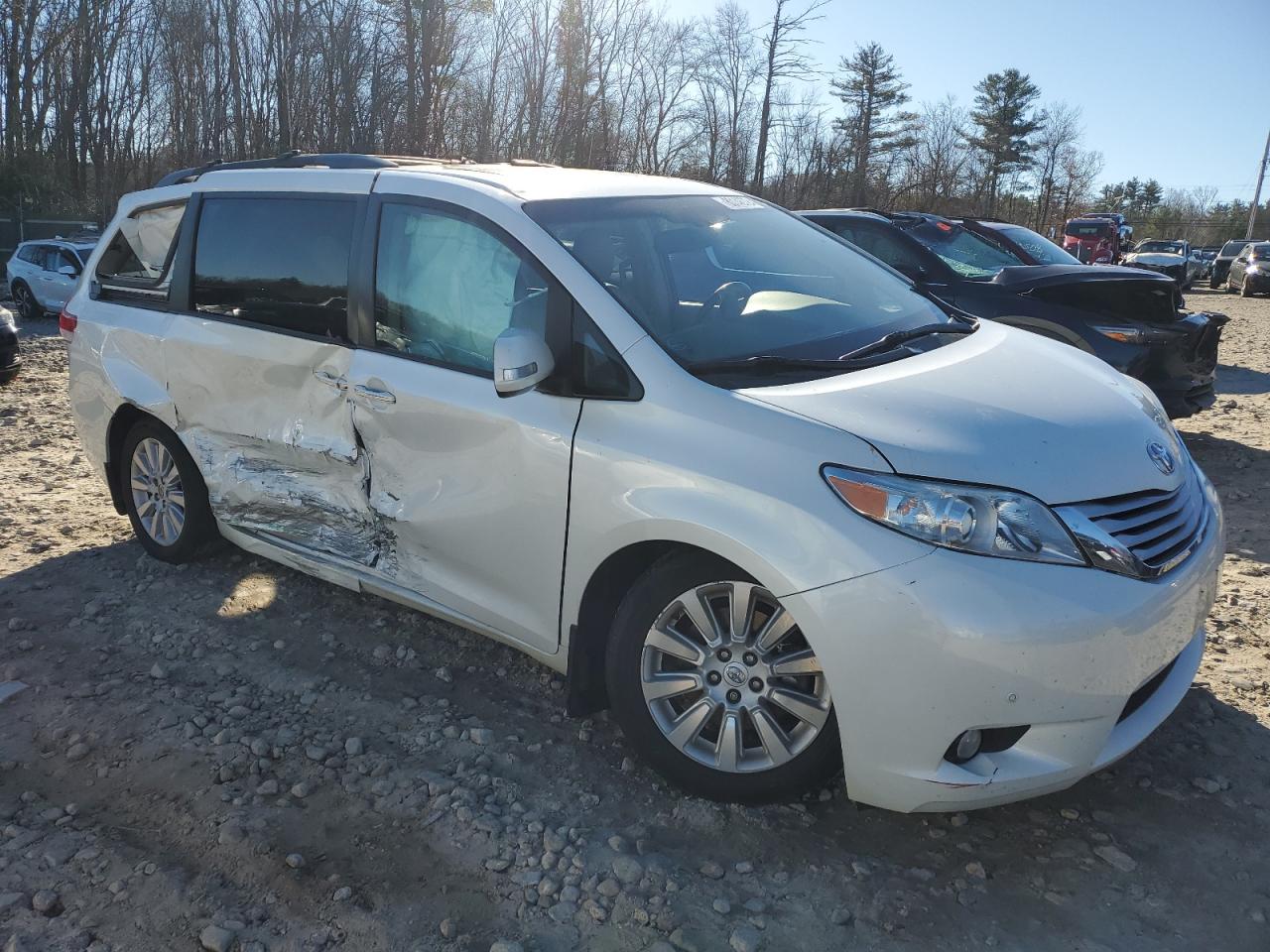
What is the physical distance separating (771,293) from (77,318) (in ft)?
12.2

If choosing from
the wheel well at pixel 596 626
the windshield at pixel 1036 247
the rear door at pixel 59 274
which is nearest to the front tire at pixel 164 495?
the wheel well at pixel 596 626

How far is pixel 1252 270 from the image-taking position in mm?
26359

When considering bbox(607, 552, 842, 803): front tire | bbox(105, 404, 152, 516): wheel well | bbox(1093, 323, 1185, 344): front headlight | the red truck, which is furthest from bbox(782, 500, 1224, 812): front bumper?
the red truck

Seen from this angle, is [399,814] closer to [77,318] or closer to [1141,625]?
[1141,625]

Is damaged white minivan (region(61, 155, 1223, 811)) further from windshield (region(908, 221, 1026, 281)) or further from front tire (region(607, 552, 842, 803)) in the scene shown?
windshield (region(908, 221, 1026, 281))

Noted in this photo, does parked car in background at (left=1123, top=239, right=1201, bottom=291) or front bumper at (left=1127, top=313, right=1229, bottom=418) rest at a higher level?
parked car in background at (left=1123, top=239, right=1201, bottom=291)

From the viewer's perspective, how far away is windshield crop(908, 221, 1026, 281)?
7867 mm

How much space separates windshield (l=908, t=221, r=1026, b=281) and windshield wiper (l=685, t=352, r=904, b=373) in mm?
5079

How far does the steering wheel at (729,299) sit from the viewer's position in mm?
3375

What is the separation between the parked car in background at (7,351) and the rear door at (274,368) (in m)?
6.42

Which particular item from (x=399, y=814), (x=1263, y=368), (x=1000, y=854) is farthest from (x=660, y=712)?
(x=1263, y=368)

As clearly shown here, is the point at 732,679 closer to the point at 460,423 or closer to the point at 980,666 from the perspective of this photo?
the point at 980,666

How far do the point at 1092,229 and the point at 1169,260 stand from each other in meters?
2.49

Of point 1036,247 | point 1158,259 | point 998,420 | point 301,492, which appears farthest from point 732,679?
point 1158,259
